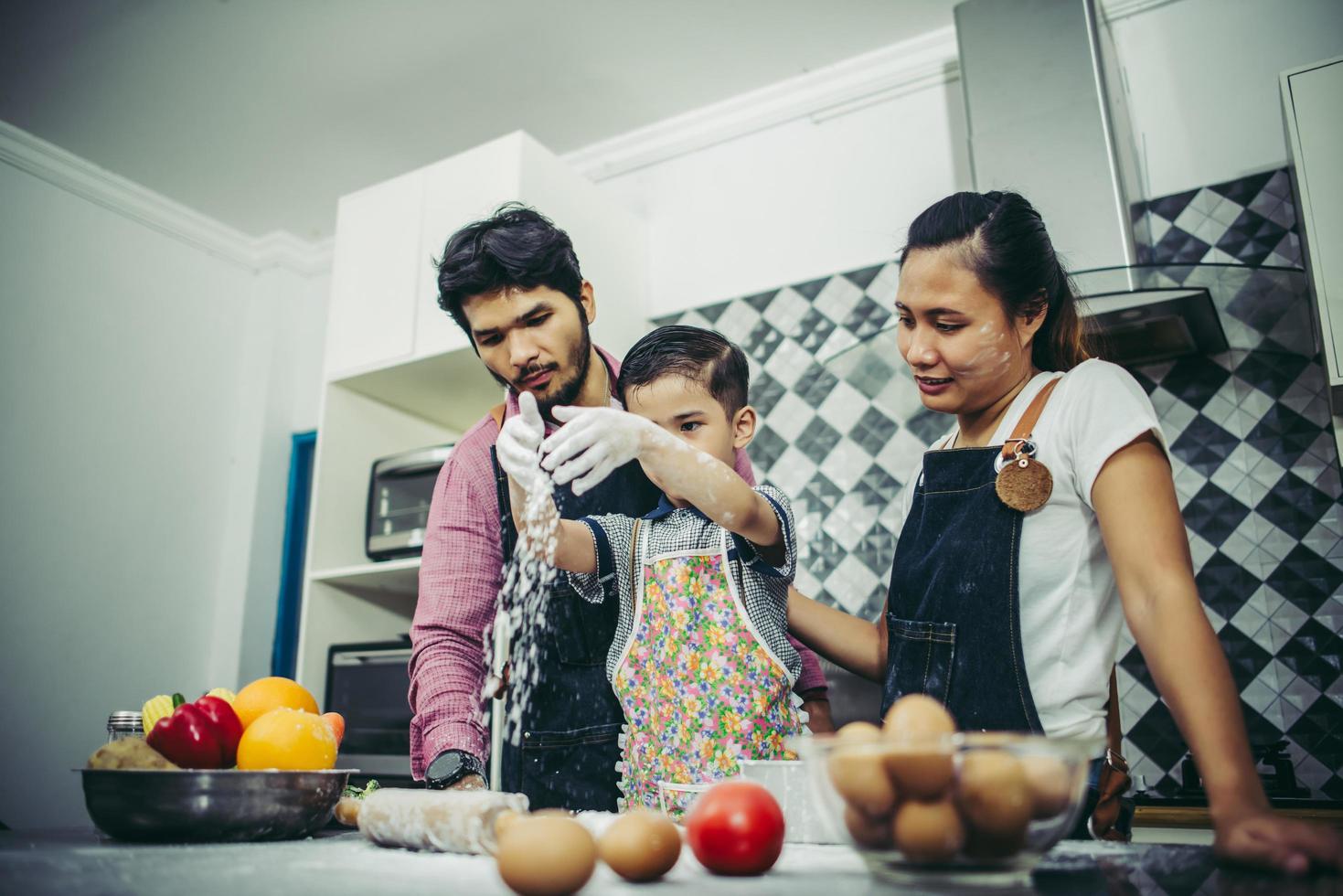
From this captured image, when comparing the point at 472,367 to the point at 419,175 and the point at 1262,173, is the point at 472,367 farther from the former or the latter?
the point at 1262,173

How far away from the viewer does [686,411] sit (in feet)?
4.15

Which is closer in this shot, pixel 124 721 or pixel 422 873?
pixel 422 873

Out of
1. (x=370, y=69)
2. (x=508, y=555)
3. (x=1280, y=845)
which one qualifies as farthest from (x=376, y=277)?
(x=1280, y=845)

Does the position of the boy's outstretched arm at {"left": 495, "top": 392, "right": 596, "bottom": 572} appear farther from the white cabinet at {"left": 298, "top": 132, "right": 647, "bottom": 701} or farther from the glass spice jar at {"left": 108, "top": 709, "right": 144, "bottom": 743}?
the white cabinet at {"left": 298, "top": 132, "right": 647, "bottom": 701}

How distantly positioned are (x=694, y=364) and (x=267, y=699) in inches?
25.8

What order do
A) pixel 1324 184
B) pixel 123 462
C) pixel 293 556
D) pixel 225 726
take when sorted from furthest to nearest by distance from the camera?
pixel 293 556
pixel 123 462
pixel 1324 184
pixel 225 726

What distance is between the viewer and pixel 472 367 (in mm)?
2562

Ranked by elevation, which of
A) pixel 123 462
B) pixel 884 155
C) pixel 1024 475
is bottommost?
pixel 1024 475

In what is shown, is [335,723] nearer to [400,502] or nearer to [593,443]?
[593,443]

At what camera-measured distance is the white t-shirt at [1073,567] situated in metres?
1.02

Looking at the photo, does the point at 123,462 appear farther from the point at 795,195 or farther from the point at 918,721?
the point at 918,721

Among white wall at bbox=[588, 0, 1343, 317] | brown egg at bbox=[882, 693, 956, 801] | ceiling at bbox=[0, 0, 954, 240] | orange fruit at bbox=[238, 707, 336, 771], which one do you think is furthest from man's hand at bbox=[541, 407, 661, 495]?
ceiling at bbox=[0, 0, 954, 240]

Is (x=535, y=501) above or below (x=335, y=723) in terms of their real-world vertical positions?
above

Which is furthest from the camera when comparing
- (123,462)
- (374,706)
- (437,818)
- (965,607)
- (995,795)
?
(123,462)
